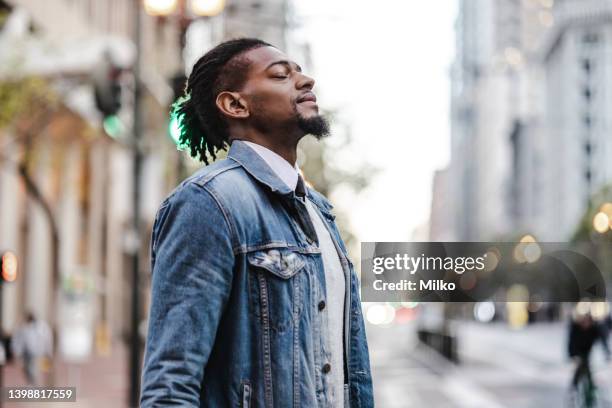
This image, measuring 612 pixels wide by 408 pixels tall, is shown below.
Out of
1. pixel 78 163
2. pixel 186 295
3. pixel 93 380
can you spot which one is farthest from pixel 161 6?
pixel 78 163

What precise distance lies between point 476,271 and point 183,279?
390cm

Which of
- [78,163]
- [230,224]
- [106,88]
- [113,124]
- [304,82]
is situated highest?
[78,163]

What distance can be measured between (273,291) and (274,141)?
1.47 ft

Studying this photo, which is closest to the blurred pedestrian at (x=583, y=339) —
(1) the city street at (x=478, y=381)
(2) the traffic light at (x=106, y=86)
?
(1) the city street at (x=478, y=381)

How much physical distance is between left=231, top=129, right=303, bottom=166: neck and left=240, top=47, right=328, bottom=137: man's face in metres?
0.02

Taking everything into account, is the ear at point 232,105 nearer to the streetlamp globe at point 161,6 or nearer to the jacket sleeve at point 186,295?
the jacket sleeve at point 186,295

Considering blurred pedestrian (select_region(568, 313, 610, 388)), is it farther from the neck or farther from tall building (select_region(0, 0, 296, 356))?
the neck

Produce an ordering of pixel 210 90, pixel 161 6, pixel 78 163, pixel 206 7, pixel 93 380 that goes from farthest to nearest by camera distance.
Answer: pixel 78 163
pixel 93 380
pixel 206 7
pixel 161 6
pixel 210 90

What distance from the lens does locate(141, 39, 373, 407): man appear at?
221 cm

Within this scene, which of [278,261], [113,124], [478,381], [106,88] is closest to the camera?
[278,261]

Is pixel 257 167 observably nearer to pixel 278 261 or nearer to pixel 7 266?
pixel 278 261

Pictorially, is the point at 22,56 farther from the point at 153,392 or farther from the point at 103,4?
the point at 103,4

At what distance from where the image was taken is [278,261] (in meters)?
2.33

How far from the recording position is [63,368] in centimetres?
2644
